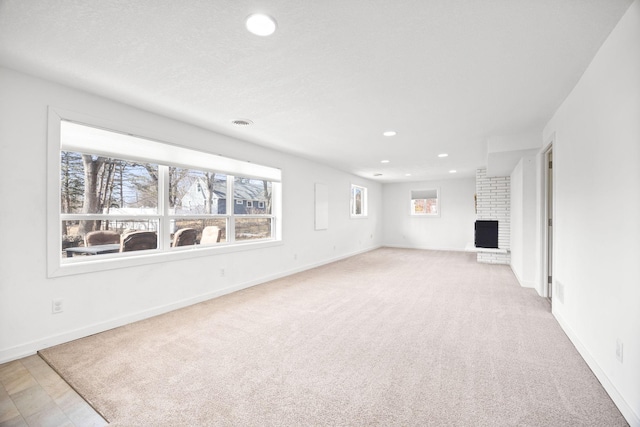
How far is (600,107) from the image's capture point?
6.88 ft

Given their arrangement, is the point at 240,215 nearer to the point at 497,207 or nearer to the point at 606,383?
the point at 606,383

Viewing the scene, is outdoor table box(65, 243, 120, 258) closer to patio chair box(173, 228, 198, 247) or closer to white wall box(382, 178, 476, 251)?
patio chair box(173, 228, 198, 247)

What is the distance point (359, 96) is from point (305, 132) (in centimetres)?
140

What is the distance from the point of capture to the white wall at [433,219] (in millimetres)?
9336

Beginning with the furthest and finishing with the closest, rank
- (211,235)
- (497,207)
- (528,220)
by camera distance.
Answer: (497,207) → (528,220) → (211,235)

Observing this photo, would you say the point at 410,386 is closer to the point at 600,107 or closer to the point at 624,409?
the point at 624,409

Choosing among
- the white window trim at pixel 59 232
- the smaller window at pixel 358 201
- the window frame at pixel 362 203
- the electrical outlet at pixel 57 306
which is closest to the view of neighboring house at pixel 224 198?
the white window trim at pixel 59 232

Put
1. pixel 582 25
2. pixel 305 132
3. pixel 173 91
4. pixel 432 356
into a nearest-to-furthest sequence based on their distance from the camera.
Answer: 1. pixel 582 25
2. pixel 432 356
3. pixel 173 91
4. pixel 305 132

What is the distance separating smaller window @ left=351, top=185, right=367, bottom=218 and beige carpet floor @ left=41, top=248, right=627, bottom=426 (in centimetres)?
518

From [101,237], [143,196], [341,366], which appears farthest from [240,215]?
[341,366]

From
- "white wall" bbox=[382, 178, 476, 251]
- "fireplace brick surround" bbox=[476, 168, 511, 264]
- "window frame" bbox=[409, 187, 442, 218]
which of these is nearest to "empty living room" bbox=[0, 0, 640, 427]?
"fireplace brick surround" bbox=[476, 168, 511, 264]

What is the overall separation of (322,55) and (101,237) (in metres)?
2.88

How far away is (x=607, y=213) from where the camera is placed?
1950 mm

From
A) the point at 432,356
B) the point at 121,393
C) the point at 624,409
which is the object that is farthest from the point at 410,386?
the point at 121,393
